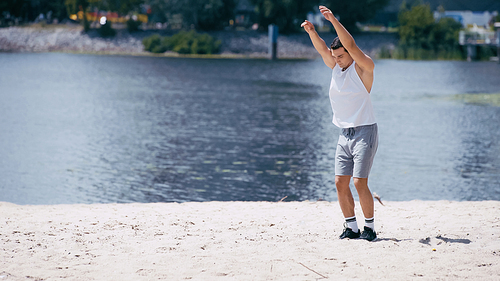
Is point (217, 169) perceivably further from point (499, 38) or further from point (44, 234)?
point (499, 38)

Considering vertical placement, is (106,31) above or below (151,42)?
above

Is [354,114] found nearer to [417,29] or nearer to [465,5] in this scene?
[417,29]

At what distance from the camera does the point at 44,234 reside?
6.53 m

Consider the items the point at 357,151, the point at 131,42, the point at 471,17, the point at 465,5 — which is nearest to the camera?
the point at 357,151

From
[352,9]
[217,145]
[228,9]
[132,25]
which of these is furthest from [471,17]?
[217,145]

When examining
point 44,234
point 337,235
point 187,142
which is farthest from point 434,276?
point 187,142

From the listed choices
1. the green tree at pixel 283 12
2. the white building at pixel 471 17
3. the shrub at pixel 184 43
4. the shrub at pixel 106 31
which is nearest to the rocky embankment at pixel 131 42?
the shrub at pixel 106 31

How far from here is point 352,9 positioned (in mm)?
80188

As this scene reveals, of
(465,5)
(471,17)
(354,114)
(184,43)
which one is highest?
(465,5)

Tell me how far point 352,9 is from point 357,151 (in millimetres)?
77575

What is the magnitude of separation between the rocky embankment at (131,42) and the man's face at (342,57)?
7239 centimetres

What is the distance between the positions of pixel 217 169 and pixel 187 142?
397cm

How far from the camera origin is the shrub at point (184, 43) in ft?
252

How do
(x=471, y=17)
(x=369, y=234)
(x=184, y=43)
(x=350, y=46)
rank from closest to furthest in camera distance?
(x=350, y=46)
(x=369, y=234)
(x=184, y=43)
(x=471, y=17)
